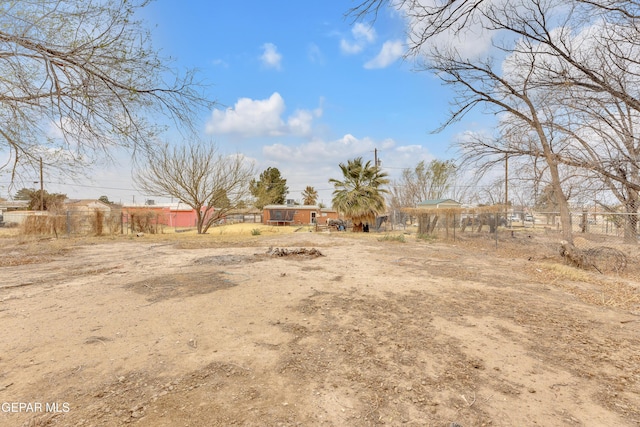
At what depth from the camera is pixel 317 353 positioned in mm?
2980

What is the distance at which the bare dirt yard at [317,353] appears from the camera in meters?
2.11

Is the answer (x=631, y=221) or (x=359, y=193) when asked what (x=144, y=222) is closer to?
(x=359, y=193)

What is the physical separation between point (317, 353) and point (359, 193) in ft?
59.4

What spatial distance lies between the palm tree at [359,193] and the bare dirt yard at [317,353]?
1432 centimetres

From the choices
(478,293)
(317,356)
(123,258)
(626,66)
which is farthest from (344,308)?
(123,258)

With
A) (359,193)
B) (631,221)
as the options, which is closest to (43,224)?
(359,193)

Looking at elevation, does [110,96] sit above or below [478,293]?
above

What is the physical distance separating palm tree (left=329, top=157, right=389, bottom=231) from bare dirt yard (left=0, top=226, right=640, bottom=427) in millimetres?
14318

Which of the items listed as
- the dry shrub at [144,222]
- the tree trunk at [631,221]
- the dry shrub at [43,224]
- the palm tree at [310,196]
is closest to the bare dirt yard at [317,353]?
the tree trunk at [631,221]

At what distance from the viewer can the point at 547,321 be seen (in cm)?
392

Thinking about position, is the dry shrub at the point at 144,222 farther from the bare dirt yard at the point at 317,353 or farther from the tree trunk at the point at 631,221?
the tree trunk at the point at 631,221

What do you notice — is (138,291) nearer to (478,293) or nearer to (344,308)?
(344,308)

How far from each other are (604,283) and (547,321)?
12.9ft

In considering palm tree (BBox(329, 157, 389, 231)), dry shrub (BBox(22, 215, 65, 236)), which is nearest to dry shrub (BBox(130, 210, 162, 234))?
dry shrub (BBox(22, 215, 65, 236))
